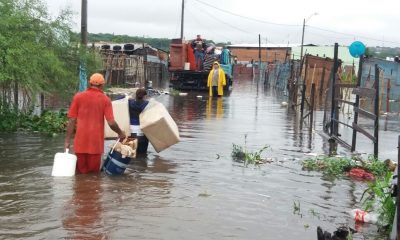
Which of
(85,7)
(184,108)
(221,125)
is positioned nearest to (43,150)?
(221,125)

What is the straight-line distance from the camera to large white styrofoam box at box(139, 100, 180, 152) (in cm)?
1005

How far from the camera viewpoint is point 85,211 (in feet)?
22.1

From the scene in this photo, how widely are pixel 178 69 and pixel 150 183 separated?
25.1 m

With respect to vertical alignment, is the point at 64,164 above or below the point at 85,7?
below

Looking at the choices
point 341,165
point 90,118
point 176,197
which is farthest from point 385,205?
point 90,118

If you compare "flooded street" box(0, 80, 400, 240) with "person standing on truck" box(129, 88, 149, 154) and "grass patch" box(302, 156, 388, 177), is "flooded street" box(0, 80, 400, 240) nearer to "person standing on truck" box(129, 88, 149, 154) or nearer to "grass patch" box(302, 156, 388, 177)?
"grass patch" box(302, 156, 388, 177)

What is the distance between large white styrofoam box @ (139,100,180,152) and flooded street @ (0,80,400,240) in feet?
1.32

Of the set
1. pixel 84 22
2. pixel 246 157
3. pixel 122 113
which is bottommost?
pixel 246 157

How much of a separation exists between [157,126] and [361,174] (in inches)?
142

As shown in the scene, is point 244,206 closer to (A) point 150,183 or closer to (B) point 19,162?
(A) point 150,183

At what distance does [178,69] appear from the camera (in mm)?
33250

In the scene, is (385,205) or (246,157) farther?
(246,157)

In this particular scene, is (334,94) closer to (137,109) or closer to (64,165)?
(137,109)

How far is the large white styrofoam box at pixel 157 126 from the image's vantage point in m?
10.1
